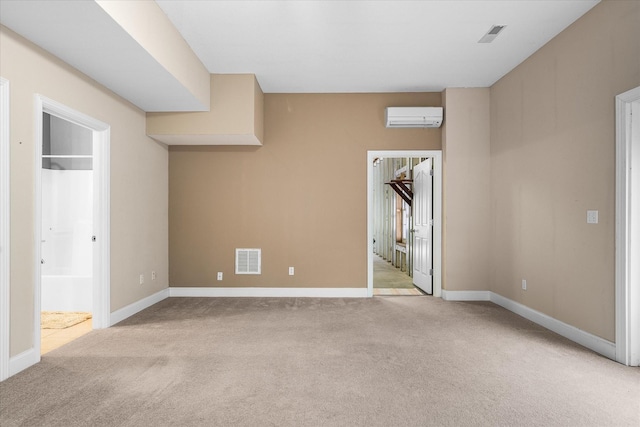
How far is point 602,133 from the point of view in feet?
9.90

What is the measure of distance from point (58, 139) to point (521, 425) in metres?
5.79

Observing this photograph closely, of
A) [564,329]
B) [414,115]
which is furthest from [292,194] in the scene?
[564,329]

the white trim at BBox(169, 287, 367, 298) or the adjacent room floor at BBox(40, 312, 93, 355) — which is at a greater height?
the white trim at BBox(169, 287, 367, 298)

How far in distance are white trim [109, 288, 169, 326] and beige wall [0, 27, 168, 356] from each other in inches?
2.8

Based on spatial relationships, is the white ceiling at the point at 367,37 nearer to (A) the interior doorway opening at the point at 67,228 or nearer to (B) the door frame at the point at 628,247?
(B) the door frame at the point at 628,247

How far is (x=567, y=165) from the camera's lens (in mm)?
3445

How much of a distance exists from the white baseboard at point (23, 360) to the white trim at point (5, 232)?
4 centimetres

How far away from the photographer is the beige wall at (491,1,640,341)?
2941mm

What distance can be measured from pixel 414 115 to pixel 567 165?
2.13 m

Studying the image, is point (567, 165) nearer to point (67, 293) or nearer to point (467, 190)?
point (467, 190)

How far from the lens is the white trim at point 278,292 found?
17.3 ft

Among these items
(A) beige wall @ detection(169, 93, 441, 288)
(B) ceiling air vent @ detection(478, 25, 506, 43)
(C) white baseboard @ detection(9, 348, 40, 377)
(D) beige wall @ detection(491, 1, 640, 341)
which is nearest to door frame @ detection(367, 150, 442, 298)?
(A) beige wall @ detection(169, 93, 441, 288)

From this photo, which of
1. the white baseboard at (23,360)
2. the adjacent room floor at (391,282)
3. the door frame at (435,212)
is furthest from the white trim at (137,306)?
the adjacent room floor at (391,282)

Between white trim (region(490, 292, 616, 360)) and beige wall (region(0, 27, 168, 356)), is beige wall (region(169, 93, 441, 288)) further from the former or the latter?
white trim (region(490, 292, 616, 360))
